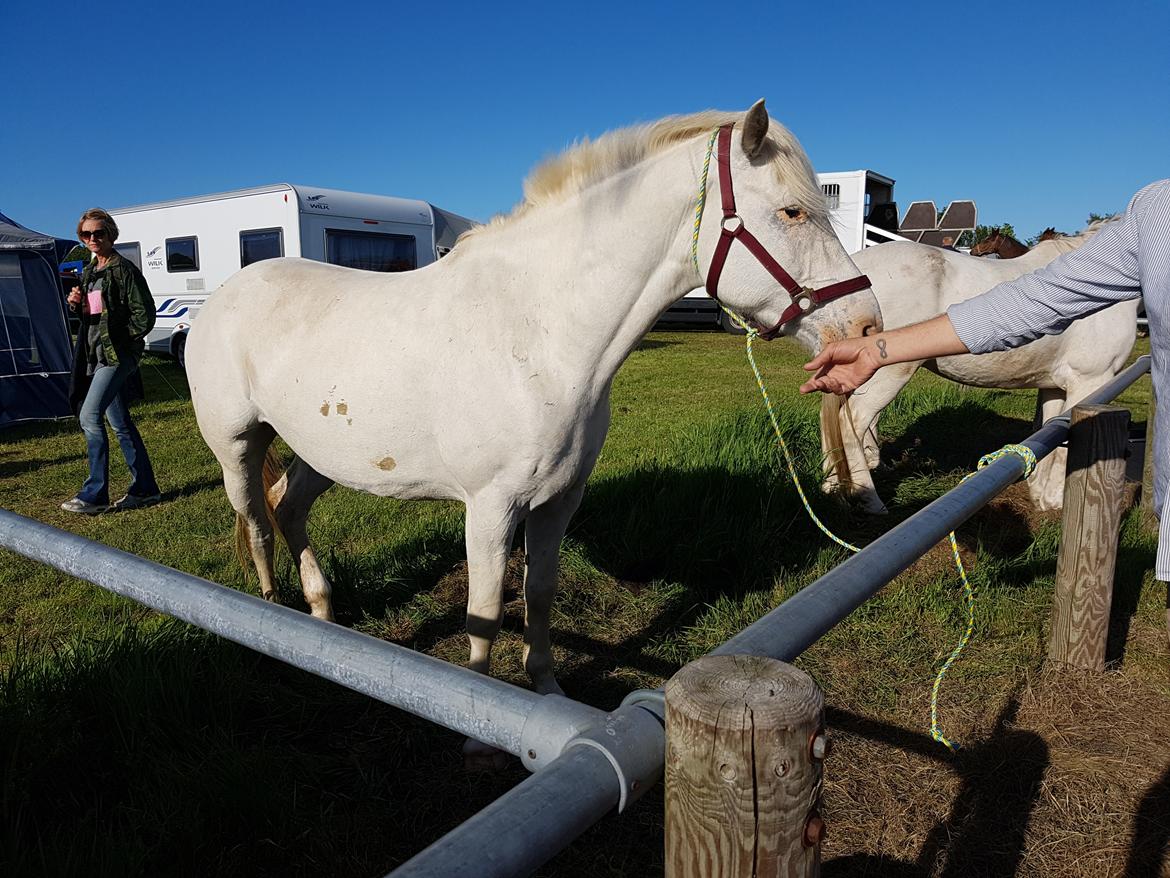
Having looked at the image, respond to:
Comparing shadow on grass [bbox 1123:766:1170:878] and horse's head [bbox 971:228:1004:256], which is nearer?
shadow on grass [bbox 1123:766:1170:878]

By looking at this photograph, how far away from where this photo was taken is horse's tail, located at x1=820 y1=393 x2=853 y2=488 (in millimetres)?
5062

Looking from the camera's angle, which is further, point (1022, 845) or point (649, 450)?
point (649, 450)

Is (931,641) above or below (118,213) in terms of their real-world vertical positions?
below

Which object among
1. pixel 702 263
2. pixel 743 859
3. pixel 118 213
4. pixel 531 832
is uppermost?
pixel 118 213

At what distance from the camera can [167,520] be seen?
531cm

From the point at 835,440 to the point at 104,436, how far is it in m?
5.32

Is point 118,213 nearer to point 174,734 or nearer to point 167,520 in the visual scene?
point 167,520

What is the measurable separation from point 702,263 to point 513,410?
71cm

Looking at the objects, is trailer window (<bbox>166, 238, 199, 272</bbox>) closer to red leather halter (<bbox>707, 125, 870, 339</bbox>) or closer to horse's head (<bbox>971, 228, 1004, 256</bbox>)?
horse's head (<bbox>971, 228, 1004, 256</bbox>)

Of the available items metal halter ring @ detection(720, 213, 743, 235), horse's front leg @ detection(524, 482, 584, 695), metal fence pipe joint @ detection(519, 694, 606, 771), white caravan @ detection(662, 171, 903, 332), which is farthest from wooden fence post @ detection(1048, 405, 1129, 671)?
white caravan @ detection(662, 171, 903, 332)

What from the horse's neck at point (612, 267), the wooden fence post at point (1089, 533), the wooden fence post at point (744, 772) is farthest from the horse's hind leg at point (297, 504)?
the wooden fence post at point (1089, 533)

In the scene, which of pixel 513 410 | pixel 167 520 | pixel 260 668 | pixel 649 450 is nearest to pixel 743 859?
pixel 513 410

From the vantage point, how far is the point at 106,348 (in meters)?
5.54

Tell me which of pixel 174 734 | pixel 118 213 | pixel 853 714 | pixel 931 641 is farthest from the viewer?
pixel 118 213
